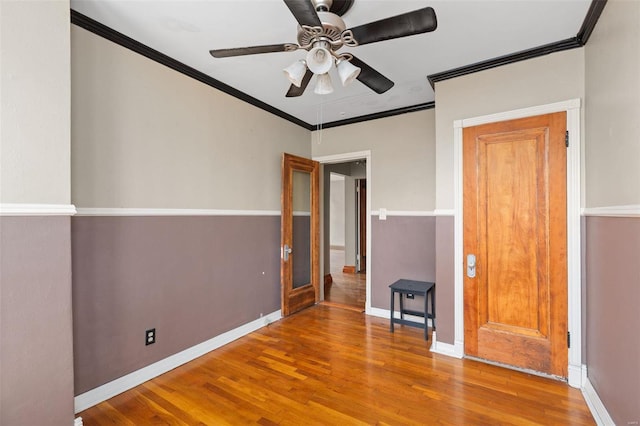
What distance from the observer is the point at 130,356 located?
231 cm

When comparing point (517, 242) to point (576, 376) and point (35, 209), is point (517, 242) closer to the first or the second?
point (576, 376)

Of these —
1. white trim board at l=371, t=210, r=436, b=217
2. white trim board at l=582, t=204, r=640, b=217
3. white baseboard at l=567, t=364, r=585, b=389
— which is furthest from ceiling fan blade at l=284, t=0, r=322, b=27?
white baseboard at l=567, t=364, r=585, b=389

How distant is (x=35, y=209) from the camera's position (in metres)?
1.59

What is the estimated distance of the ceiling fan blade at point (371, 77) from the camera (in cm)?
190

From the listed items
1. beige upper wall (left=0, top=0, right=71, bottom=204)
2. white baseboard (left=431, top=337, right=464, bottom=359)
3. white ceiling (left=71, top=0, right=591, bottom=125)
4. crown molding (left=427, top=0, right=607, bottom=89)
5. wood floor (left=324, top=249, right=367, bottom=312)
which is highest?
white ceiling (left=71, top=0, right=591, bottom=125)

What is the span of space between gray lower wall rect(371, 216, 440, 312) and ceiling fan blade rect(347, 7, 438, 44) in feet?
7.82

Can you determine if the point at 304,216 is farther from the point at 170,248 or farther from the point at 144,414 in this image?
the point at 144,414

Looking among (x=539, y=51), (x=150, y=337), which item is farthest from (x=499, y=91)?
(x=150, y=337)

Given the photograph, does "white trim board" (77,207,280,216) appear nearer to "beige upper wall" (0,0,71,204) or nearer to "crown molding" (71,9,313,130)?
"beige upper wall" (0,0,71,204)

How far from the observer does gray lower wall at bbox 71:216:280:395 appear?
2076 millimetres

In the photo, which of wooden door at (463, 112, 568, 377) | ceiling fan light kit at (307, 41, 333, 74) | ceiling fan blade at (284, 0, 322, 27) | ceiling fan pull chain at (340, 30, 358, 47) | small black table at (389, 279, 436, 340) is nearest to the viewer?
ceiling fan blade at (284, 0, 322, 27)

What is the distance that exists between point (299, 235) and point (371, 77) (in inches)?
101

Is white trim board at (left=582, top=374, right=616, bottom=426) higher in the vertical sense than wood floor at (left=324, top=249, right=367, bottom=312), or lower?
higher

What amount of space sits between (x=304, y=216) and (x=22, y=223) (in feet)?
9.93
